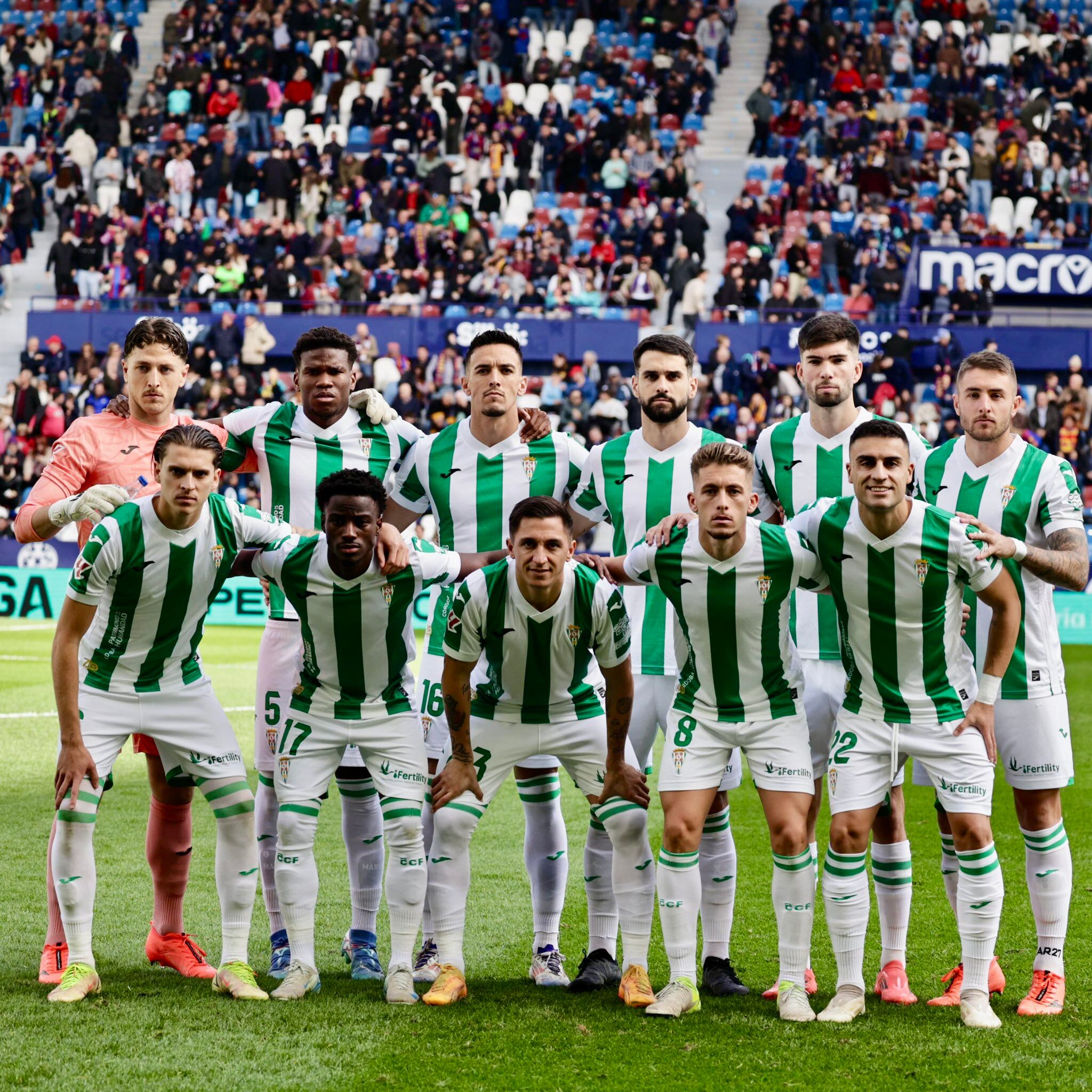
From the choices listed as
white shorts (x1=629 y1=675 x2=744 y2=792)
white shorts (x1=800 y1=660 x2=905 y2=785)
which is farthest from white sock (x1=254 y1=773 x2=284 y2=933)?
white shorts (x1=800 y1=660 x2=905 y2=785)

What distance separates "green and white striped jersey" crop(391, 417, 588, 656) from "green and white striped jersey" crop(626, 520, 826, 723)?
2.84ft

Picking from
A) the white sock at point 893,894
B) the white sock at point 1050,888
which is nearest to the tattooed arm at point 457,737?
the white sock at point 893,894

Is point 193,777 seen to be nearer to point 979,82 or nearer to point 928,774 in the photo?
point 928,774

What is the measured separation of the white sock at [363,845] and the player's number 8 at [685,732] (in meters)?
1.21

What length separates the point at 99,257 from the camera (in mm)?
24344

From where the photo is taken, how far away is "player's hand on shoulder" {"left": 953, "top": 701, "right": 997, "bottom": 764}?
4.86 m

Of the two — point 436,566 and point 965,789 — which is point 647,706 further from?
point 965,789

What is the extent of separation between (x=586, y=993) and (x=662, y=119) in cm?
2465

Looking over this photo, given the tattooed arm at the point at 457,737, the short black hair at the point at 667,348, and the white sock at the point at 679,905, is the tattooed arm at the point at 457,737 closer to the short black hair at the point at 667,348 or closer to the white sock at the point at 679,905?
the white sock at the point at 679,905

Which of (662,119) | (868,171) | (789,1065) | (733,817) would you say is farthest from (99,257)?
(789,1065)

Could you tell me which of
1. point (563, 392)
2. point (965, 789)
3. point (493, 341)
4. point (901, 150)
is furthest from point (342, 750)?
point (901, 150)

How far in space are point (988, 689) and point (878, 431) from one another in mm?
971

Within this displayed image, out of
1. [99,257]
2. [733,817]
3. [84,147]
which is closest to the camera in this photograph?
[733,817]

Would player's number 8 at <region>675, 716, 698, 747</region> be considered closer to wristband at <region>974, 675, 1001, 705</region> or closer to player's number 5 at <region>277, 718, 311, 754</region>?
wristband at <region>974, 675, 1001, 705</region>
